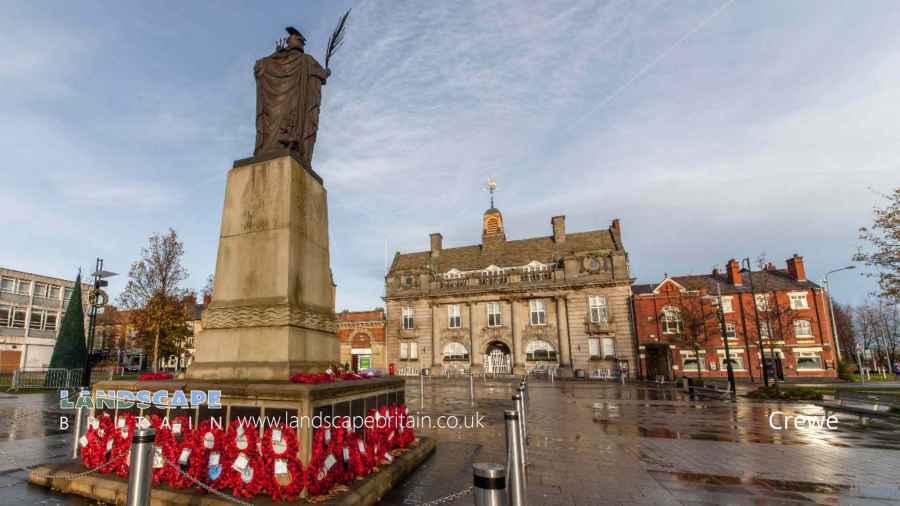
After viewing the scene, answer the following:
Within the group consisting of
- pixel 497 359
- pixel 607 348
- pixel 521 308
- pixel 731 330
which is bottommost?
pixel 497 359

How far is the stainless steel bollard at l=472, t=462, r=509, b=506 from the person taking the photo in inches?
89.2

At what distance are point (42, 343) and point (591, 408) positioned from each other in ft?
222

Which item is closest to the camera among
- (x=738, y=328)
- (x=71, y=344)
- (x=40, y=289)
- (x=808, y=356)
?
(x=71, y=344)

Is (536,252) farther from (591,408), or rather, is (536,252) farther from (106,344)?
(106,344)

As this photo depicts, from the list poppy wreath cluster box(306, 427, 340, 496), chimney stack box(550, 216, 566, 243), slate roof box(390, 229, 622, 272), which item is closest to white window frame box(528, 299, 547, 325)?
slate roof box(390, 229, 622, 272)

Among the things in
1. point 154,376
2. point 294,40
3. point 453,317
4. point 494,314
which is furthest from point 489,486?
point 453,317

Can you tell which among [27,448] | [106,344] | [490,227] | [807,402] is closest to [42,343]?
[106,344]

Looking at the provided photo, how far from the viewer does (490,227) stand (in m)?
49.5

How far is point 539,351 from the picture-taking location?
3925 centimetres

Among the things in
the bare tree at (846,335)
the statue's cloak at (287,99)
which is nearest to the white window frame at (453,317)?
the statue's cloak at (287,99)

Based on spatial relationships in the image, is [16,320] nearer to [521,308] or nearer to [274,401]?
[521,308]

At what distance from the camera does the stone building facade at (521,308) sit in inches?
1495

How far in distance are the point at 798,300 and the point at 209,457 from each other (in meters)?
48.6

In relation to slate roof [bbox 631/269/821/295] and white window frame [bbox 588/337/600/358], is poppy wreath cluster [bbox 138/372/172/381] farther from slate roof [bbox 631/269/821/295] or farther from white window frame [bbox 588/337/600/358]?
slate roof [bbox 631/269/821/295]
